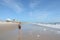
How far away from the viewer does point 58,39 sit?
713 centimetres

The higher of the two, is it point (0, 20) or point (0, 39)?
point (0, 20)

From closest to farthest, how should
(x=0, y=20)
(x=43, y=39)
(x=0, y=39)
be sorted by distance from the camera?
(x=0, y=39), (x=43, y=39), (x=0, y=20)

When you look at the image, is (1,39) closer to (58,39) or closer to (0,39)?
(0,39)

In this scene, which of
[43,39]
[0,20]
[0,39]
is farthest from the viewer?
[0,20]

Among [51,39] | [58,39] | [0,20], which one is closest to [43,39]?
[51,39]

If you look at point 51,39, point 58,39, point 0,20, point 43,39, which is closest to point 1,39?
point 43,39

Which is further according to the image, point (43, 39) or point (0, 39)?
point (43, 39)

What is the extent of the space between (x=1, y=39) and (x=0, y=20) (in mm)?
19933

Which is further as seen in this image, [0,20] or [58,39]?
[0,20]

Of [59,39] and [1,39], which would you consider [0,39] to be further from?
[59,39]

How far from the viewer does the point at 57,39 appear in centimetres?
712

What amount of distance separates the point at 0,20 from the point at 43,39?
795 inches

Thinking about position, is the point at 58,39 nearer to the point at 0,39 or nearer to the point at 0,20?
the point at 0,39

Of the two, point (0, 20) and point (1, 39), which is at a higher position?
point (0, 20)
